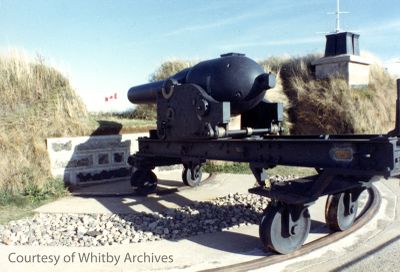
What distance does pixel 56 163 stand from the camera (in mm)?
7855

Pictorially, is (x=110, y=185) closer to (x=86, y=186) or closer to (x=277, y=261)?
(x=86, y=186)

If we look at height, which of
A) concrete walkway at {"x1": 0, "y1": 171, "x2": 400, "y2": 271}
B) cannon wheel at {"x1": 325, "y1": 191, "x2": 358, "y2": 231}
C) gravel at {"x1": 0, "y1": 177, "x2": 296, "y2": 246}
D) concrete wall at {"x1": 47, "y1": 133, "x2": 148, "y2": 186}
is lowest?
concrete walkway at {"x1": 0, "y1": 171, "x2": 400, "y2": 271}

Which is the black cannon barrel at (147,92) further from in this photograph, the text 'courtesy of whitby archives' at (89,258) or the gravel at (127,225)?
the text 'courtesy of whitby archives' at (89,258)

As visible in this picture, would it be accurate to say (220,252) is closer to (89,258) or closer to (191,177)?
(89,258)

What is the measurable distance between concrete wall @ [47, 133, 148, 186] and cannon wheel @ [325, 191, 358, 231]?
511cm

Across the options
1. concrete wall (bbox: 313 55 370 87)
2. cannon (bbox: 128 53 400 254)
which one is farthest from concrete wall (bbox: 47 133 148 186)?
concrete wall (bbox: 313 55 370 87)

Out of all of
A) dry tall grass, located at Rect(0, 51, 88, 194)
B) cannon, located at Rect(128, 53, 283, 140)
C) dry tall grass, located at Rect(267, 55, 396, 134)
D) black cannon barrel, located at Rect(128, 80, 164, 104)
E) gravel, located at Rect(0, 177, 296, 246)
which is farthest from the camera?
dry tall grass, located at Rect(267, 55, 396, 134)

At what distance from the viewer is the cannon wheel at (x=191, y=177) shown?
7430mm

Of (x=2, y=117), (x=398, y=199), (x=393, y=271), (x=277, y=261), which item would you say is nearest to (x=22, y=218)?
(x=2, y=117)

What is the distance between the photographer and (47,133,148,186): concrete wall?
25.9ft

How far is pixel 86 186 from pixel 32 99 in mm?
2220

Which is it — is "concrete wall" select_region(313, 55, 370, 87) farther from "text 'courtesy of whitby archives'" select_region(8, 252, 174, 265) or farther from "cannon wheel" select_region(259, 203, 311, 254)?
"text 'courtesy of whitby archives'" select_region(8, 252, 174, 265)

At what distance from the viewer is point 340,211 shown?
4613 mm

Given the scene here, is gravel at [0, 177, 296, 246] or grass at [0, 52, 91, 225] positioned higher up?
grass at [0, 52, 91, 225]
